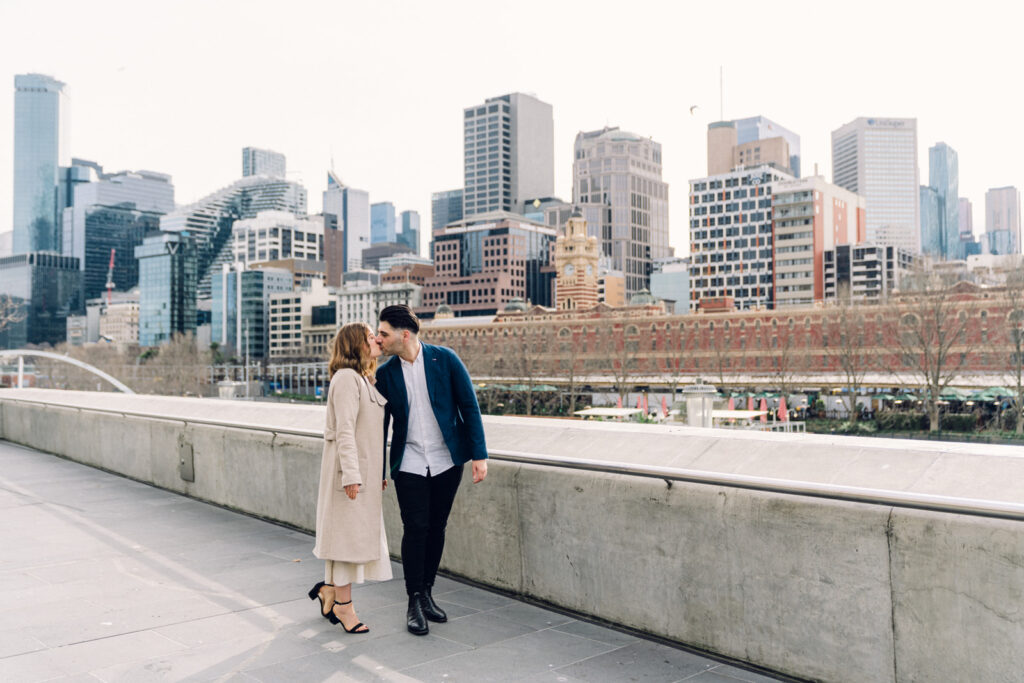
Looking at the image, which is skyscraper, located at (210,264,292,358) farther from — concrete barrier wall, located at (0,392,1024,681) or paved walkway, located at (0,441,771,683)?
concrete barrier wall, located at (0,392,1024,681)

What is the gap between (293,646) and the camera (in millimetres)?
4707

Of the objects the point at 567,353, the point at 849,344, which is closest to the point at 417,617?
the point at 849,344

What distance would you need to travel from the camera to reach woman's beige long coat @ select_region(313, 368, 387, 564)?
5.03 m

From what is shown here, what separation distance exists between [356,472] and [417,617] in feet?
3.03

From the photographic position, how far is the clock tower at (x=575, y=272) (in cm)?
13675

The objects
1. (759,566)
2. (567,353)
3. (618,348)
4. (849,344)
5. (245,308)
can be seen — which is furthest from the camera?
(245,308)

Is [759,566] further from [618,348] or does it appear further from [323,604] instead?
[618,348]

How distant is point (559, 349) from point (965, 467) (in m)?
92.6

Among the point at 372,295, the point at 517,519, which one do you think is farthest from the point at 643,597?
the point at 372,295

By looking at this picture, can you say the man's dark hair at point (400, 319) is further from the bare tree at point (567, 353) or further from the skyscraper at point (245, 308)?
the skyscraper at point (245, 308)

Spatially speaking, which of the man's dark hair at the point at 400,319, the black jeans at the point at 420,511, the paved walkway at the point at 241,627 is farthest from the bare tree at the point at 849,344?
the man's dark hair at the point at 400,319

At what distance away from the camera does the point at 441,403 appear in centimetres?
522

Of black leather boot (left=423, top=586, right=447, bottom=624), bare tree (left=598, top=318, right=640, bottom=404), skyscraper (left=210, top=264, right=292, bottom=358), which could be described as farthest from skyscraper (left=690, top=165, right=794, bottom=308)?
black leather boot (left=423, top=586, right=447, bottom=624)

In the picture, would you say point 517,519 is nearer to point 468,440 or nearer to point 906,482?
point 468,440
